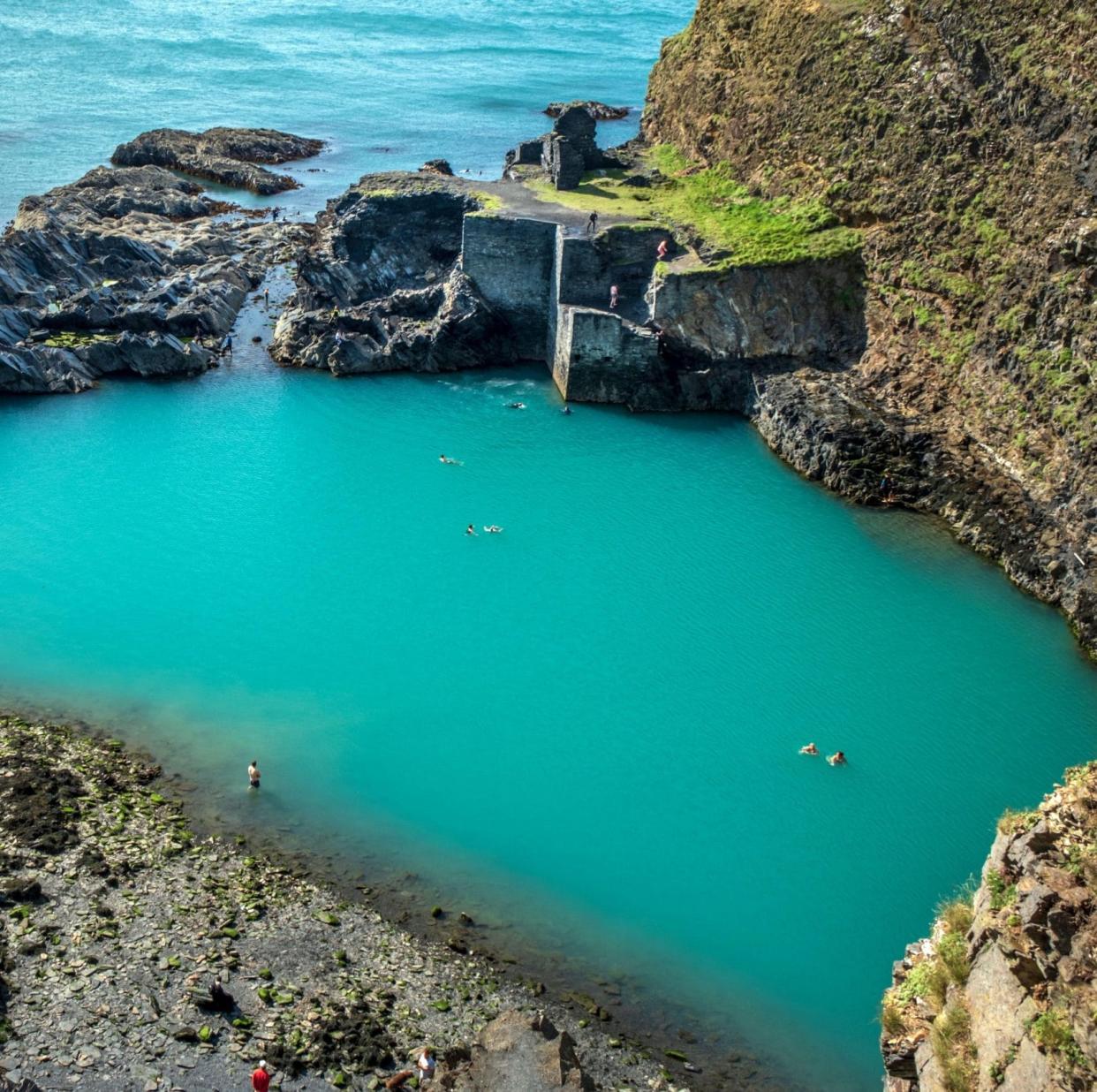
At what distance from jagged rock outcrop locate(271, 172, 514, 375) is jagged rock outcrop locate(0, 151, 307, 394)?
16.4 feet

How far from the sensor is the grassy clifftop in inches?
1734

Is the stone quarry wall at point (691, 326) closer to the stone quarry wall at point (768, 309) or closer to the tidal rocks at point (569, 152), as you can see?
the stone quarry wall at point (768, 309)

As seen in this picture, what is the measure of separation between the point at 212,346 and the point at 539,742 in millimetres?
33491

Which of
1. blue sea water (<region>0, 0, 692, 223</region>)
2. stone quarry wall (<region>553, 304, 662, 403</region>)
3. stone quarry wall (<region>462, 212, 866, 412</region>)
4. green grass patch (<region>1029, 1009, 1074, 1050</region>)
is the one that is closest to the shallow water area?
stone quarry wall (<region>553, 304, 662, 403</region>)

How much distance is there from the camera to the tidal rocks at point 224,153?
86.1m

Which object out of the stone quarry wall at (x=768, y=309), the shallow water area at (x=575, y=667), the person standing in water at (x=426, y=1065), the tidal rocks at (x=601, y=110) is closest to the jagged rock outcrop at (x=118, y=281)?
the shallow water area at (x=575, y=667)

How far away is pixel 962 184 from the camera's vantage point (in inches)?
1951

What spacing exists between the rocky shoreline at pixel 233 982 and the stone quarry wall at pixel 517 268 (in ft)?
108

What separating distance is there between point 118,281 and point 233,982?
46.2 m

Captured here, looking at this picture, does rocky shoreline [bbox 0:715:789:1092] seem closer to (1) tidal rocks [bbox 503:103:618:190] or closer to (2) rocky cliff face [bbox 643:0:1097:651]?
(2) rocky cliff face [bbox 643:0:1097:651]

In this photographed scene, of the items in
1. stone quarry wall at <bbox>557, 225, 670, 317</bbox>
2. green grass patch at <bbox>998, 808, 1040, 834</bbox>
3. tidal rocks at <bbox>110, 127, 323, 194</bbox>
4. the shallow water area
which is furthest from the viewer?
tidal rocks at <bbox>110, 127, 323, 194</bbox>

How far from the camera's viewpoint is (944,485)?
150 ft

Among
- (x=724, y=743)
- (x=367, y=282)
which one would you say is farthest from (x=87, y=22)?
(x=724, y=743)

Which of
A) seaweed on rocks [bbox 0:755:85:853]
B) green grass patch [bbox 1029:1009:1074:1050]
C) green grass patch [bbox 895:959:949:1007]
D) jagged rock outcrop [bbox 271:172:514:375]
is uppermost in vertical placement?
jagged rock outcrop [bbox 271:172:514:375]
